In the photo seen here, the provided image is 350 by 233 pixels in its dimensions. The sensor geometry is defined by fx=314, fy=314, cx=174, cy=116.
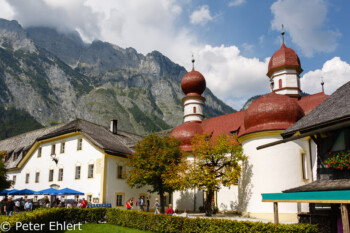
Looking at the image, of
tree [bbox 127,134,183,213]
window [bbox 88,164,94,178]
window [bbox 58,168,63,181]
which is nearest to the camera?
tree [bbox 127,134,183,213]

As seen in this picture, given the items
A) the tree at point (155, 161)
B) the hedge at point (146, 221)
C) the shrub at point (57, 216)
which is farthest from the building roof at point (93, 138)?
the hedge at point (146, 221)

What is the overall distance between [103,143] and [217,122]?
1307 cm

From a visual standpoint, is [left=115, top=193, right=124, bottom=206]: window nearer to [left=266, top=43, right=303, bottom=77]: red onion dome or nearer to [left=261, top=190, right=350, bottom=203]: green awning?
[left=261, top=190, right=350, bottom=203]: green awning

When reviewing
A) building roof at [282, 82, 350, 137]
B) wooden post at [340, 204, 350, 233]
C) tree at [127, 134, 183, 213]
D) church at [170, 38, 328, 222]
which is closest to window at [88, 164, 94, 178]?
tree at [127, 134, 183, 213]

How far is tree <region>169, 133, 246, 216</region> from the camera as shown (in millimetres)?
25125

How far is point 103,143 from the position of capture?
3147cm

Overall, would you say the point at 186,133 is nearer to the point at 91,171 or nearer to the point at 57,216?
the point at 91,171

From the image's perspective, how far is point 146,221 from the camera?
59.9 ft

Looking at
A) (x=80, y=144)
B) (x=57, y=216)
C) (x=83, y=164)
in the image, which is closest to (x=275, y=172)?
(x=57, y=216)

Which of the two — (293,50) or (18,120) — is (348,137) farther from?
(18,120)

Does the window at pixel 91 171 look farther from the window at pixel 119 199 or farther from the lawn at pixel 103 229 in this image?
the lawn at pixel 103 229

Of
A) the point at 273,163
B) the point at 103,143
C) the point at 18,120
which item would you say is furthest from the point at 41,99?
the point at 273,163

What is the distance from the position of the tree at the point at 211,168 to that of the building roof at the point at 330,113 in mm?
9806

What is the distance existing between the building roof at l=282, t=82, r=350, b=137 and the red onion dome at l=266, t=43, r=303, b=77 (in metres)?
18.1
